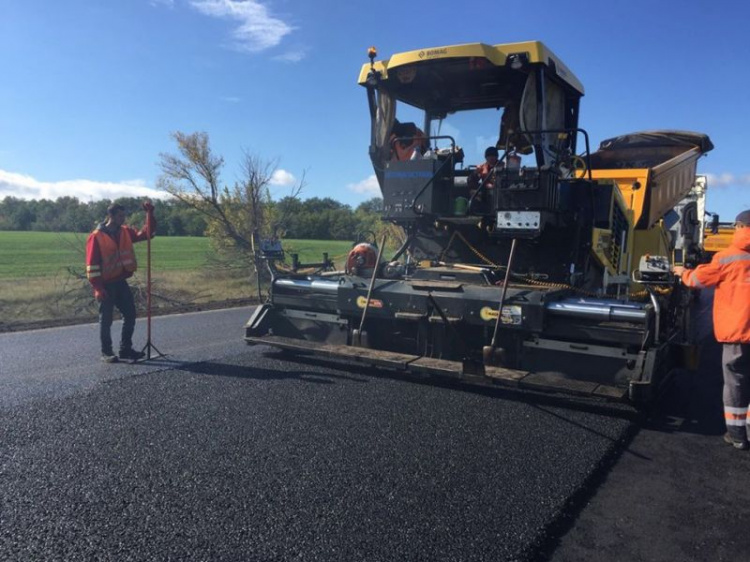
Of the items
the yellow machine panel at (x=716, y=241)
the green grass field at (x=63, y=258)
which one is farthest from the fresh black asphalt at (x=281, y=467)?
the yellow machine panel at (x=716, y=241)

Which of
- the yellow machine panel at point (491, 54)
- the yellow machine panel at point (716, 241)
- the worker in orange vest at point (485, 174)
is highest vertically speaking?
the yellow machine panel at point (491, 54)

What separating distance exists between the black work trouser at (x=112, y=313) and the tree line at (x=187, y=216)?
40.0 inches

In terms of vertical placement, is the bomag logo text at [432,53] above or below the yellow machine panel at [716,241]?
above

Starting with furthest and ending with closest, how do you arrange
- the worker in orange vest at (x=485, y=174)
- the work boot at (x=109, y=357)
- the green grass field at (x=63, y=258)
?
the green grass field at (x=63, y=258)
the work boot at (x=109, y=357)
the worker in orange vest at (x=485, y=174)

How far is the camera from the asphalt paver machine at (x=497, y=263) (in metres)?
4.59

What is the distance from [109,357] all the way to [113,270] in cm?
93

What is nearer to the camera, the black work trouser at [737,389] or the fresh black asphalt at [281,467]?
the fresh black asphalt at [281,467]

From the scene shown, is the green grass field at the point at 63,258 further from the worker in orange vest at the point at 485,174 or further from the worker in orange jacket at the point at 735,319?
the worker in orange jacket at the point at 735,319

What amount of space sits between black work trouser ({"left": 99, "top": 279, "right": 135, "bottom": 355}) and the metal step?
1.91 m

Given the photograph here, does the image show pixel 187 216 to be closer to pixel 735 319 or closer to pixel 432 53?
pixel 432 53

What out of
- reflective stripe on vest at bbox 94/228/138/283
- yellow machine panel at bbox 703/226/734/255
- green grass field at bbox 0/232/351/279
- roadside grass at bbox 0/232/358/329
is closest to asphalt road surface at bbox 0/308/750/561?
reflective stripe on vest at bbox 94/228/138/283

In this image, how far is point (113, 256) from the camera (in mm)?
6398

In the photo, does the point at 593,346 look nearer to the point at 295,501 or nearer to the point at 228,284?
the point at 295,501

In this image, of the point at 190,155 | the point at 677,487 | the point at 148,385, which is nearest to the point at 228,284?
the point at 190,155
